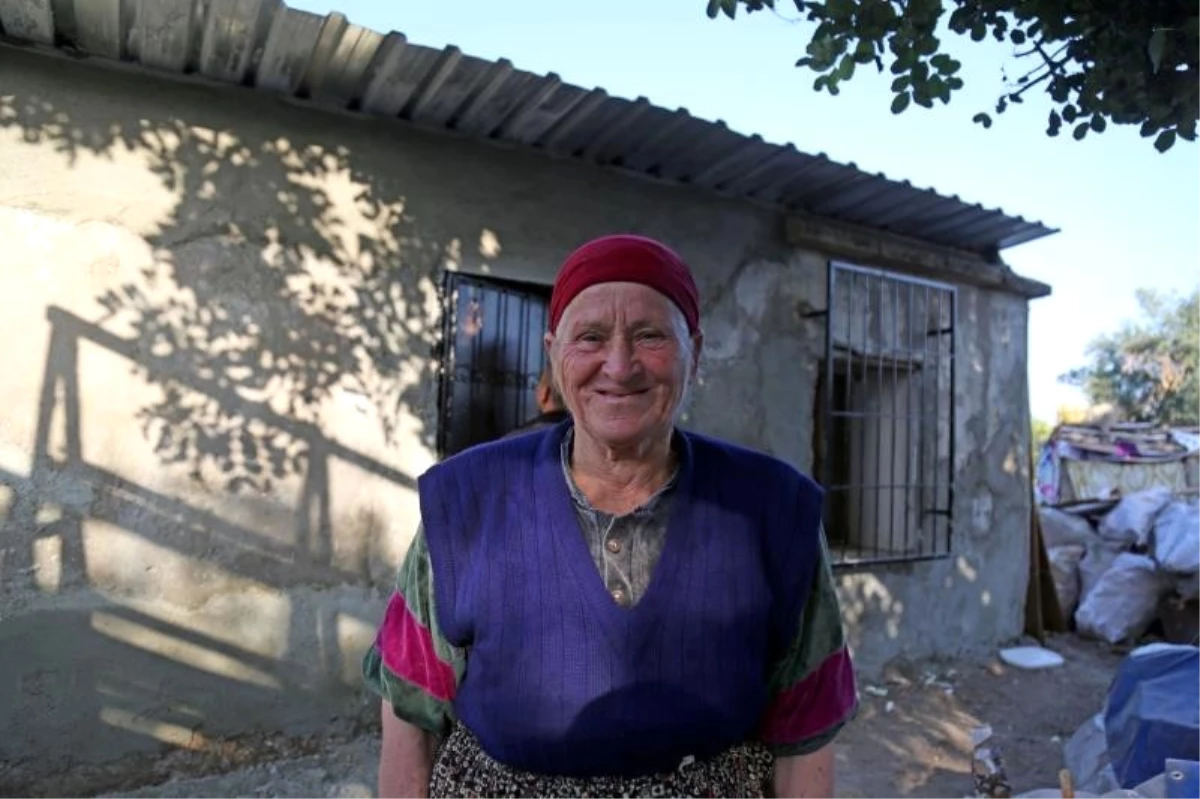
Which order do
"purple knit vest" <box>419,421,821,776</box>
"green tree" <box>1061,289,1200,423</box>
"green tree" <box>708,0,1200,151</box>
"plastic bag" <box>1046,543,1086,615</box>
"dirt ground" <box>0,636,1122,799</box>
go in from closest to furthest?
"purple knit vest" <box>419,421,821,776</box>
"green tree" <box>708,0,1200,151</box>
"dirt ground" <box>0,636,1122,799</box>
"plastic bag" <box>1046,543,1086,615</box>
"green tree" <box>1061,289,1200,423</box>

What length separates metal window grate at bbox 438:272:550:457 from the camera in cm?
404

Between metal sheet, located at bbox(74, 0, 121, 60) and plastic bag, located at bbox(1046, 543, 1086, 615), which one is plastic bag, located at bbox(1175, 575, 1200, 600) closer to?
plastic bag, located at bbox(1046, 543, 1086, 615)

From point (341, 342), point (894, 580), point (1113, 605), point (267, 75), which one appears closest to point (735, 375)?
point (894, 580)

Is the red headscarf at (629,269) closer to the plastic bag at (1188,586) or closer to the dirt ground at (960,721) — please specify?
the dirt ground at (960,721)

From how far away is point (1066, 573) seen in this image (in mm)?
7055

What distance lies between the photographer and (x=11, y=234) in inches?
119

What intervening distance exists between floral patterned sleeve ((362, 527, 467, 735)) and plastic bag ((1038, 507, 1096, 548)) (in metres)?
7.77

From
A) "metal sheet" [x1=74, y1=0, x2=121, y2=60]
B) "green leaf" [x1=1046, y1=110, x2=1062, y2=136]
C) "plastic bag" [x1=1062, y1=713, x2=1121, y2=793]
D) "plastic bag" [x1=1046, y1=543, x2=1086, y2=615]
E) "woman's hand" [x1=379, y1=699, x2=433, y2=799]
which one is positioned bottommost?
"plastic bag" [x1=1062, y1=713, x2=1121, y2=793]

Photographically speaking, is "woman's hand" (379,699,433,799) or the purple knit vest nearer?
the purple knit vest

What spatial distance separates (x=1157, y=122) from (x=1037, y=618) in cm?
494

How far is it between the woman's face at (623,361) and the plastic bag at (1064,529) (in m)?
7.63

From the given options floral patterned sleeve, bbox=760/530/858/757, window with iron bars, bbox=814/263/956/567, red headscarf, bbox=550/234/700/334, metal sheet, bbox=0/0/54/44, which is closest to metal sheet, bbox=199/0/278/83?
metal sheet, bbox=0/0/54/44

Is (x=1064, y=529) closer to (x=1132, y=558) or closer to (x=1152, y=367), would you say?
(x=1132, y=558)

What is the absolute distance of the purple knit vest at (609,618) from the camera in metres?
1.12
